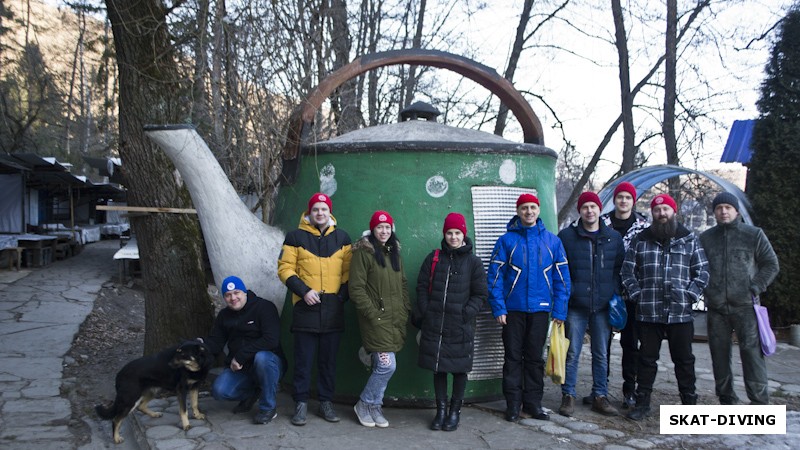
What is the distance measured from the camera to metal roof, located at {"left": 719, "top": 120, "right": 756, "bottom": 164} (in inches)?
443

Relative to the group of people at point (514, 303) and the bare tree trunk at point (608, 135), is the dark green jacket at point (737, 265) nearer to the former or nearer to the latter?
the group of people at point (514, 303)

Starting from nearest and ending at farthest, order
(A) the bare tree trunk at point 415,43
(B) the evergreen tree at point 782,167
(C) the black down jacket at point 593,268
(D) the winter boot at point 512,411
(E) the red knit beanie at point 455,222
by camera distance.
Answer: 1. (E) the red knit beanie at point 455,222
2. (D) the winter boot at point 512,411
3. (C) the black down jacket at point 593,268
4. (B) the evergreen tree at point 782,167
5. (A) the bare tree trunk at point 415,43

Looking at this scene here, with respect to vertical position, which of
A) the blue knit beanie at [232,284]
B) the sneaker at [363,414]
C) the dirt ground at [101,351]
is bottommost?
the dirt ground at [101,351]

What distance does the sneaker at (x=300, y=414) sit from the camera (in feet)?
13.4

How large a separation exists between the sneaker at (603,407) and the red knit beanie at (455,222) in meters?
1.58

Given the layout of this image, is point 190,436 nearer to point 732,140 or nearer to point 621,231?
point 621,231

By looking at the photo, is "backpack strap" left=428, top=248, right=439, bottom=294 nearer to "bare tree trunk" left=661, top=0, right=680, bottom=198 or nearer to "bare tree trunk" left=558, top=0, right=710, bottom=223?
"bare tree trunk" left=558, top=0, right=710, bottom=223

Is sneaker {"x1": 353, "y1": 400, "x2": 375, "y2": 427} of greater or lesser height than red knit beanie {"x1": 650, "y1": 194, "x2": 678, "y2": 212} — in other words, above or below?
below

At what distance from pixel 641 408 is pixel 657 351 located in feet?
1.30

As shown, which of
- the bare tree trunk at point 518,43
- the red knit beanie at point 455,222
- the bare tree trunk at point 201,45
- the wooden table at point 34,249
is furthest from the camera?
the wooden table at point 34,249

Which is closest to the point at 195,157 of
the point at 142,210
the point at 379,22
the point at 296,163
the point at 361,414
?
the point at 296,163

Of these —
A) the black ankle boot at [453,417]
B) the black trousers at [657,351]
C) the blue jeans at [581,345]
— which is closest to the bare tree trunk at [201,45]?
the black ankle boot at [453,417]

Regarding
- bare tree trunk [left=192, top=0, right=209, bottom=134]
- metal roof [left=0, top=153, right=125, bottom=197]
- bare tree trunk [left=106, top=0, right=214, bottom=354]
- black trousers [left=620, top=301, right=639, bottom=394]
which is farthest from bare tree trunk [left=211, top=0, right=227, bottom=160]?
metal roof [left=0, top=153, right=125, bottom=197]

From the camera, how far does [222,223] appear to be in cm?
448
